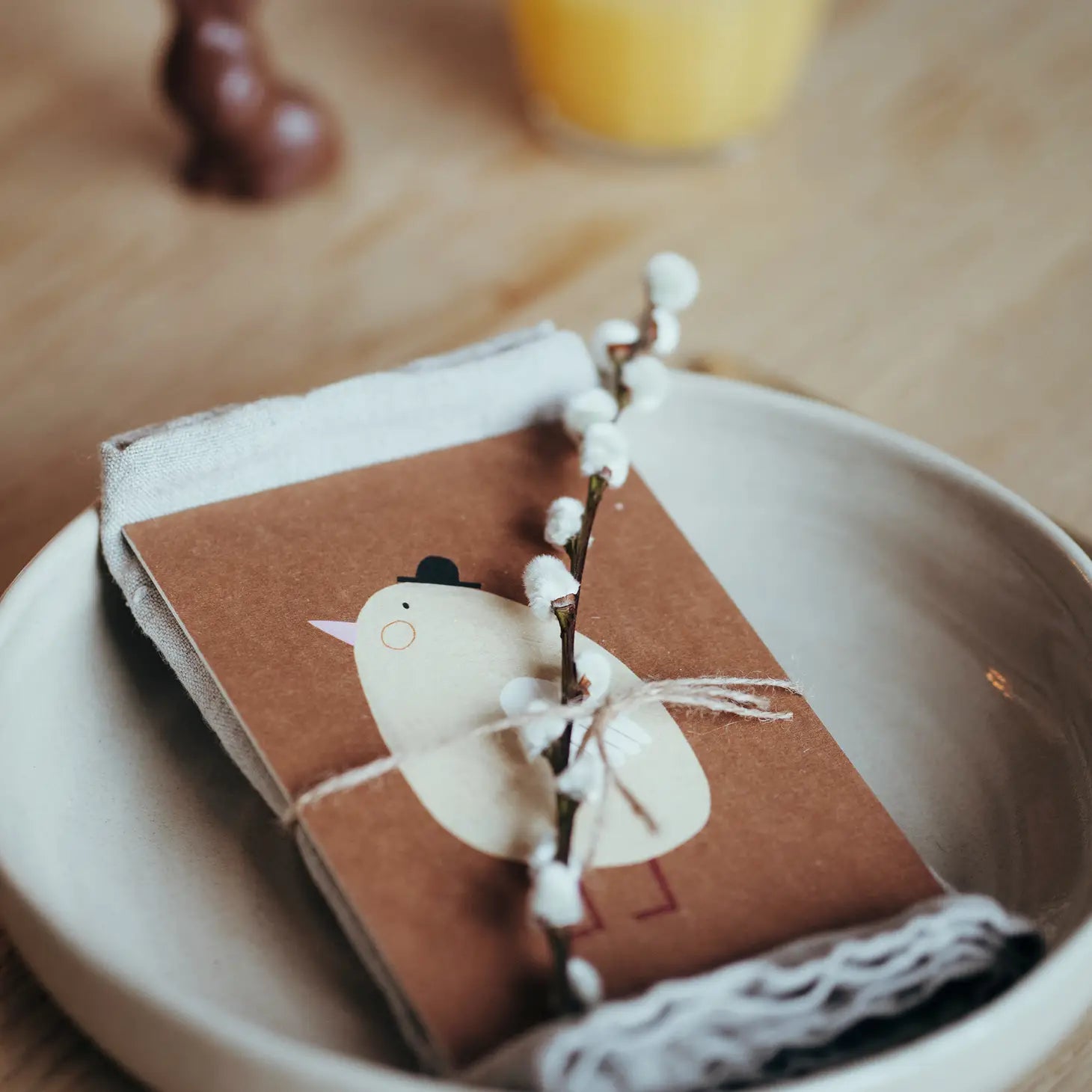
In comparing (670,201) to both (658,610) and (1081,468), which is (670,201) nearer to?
(1081,468)

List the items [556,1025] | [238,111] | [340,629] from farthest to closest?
[238,111]
[340,629]
[556,1025]

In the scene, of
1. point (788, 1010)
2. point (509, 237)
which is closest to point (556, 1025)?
point (788, 1010)

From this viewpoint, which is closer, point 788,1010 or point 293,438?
point 788,1010

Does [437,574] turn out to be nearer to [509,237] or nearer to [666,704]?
[666,704]

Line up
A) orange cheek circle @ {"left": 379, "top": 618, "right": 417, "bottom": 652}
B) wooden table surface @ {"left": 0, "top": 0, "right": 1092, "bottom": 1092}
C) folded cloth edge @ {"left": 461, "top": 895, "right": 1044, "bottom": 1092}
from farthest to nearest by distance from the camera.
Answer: wooden table surface @ {"left": 0, "top": 0, "right": 1092, "bottom": 1092}
orange cheek circle @ {"left": 379, "top": 618, "right": 417, "bottom": 652}
folded cloth edge @ {"left": 461, "top": 895, "right": 1044, "bottom": 1092}

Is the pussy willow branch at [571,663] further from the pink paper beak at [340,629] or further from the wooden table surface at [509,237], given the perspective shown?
the wooden table surface at [509,237]

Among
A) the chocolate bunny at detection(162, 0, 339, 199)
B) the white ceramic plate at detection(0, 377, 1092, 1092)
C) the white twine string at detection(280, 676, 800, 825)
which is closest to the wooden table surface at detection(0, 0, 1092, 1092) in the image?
the chocolate bunny at detection(162, 0, 339, 199)

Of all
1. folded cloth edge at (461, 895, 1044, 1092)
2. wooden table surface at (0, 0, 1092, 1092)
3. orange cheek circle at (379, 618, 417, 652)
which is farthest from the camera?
wooden table surface at (0, 0, 1092, 1092)

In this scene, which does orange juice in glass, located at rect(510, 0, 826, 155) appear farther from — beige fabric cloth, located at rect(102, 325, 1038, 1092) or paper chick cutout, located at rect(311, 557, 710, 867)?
paper chick cutout, located at rect(311, 557, 710, 867)
